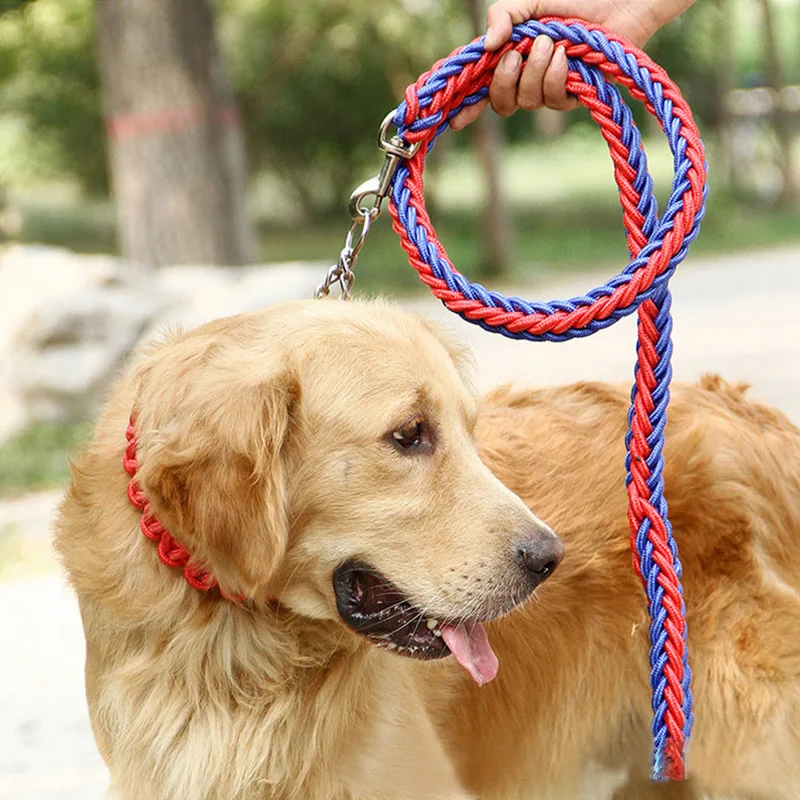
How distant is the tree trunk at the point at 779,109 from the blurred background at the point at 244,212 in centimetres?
5

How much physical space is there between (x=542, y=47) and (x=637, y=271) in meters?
0.60

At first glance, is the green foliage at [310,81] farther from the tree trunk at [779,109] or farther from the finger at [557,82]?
the finger at [557,82]

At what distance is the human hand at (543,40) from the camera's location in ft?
9.46

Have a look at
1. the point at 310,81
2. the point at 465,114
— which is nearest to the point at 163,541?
the point at 465,114

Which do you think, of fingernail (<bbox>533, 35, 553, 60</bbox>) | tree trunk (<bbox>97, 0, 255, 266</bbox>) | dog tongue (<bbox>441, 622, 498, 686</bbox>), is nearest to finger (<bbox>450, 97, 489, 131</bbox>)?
fingernail (<bbox>533, 35, 553, 60</bbox>)

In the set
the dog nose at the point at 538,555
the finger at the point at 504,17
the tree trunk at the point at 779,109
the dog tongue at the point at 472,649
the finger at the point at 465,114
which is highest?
the finger at the point at 504,17

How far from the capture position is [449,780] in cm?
286

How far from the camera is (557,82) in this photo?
2900 mm

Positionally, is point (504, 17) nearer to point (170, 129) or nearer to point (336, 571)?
point (336, 571)

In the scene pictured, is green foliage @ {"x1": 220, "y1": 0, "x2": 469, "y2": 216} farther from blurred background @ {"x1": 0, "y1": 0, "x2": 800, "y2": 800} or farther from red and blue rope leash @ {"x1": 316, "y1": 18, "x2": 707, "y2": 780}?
red and blue rope leash @ {"x1": 316, "y1": 18, "x2": 707, "y2": 780}

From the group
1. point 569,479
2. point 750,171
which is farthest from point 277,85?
point 569,479

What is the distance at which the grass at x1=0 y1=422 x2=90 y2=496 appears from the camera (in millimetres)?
7742

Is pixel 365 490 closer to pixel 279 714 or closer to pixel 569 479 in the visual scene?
pixel 279 714

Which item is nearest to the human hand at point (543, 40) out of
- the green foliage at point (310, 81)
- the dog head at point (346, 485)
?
the dog head at point (346, 485)
